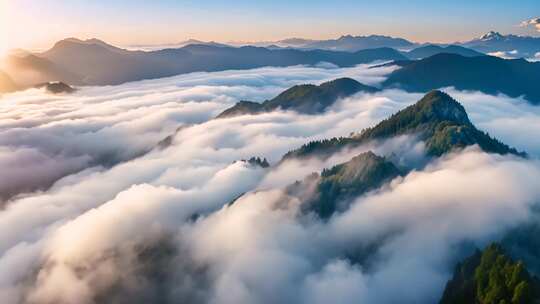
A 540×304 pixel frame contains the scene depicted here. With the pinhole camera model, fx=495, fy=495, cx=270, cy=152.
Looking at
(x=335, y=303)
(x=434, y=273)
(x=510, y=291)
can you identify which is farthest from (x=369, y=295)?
(x=510, y=291)

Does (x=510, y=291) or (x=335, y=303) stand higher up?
(x=510, y=291)

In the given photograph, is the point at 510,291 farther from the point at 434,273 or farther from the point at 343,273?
the point at 343,273

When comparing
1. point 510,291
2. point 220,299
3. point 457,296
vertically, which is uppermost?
point 510,291

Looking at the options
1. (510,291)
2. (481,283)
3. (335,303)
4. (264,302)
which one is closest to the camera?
(510,291)

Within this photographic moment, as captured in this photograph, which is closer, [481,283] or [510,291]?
[510,291]

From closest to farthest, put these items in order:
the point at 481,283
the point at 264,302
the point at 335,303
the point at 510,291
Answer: the point at 510,291, the point at 481,283, the point at 335,303, the point at 264,302

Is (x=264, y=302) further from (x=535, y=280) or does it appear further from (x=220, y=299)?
(x=535, y=280)

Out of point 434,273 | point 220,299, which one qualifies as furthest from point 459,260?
point 220,299
